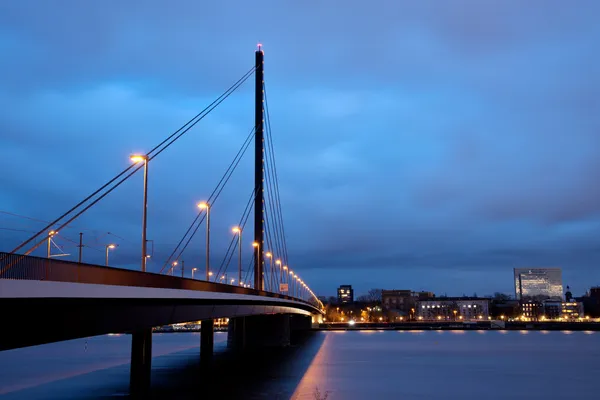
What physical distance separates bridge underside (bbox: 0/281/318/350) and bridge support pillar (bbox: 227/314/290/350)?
65.1 m

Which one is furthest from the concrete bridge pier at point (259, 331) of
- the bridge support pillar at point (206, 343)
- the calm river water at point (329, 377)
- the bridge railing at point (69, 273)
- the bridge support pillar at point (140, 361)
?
the bridge railing at point (69, 273)

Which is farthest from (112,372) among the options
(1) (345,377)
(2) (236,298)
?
(2) (236,298)

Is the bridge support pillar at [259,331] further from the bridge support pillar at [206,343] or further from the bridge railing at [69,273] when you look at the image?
the bridge railing at [69,273]

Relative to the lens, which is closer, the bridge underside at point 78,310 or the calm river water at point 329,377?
the bridge underside at point 78,310

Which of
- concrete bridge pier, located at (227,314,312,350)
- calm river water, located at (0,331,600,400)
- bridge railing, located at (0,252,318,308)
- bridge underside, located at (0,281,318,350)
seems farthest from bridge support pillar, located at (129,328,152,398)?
concrete bridge pier, located at (227,314,312,350)

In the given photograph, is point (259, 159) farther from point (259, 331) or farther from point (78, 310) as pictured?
point (78, 310)

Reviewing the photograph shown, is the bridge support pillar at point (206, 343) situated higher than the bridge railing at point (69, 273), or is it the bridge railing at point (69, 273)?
the bridge railing at point (69, 273)

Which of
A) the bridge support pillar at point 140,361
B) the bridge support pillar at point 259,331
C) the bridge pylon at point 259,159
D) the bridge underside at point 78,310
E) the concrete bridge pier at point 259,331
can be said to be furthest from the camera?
the bridge support pillar at point 259,331

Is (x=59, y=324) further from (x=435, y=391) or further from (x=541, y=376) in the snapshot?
(x=541, y=376)

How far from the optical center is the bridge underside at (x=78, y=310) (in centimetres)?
1588

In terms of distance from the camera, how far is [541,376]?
59.5m

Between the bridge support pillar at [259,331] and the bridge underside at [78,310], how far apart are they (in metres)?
65.1

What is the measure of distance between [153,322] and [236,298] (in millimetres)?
12953

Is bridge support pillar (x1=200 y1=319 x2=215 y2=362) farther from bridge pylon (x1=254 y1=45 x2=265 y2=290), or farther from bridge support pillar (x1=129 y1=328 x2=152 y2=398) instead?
bridge support pillar (x1=129 y1=328 x2=152 y2=398)
